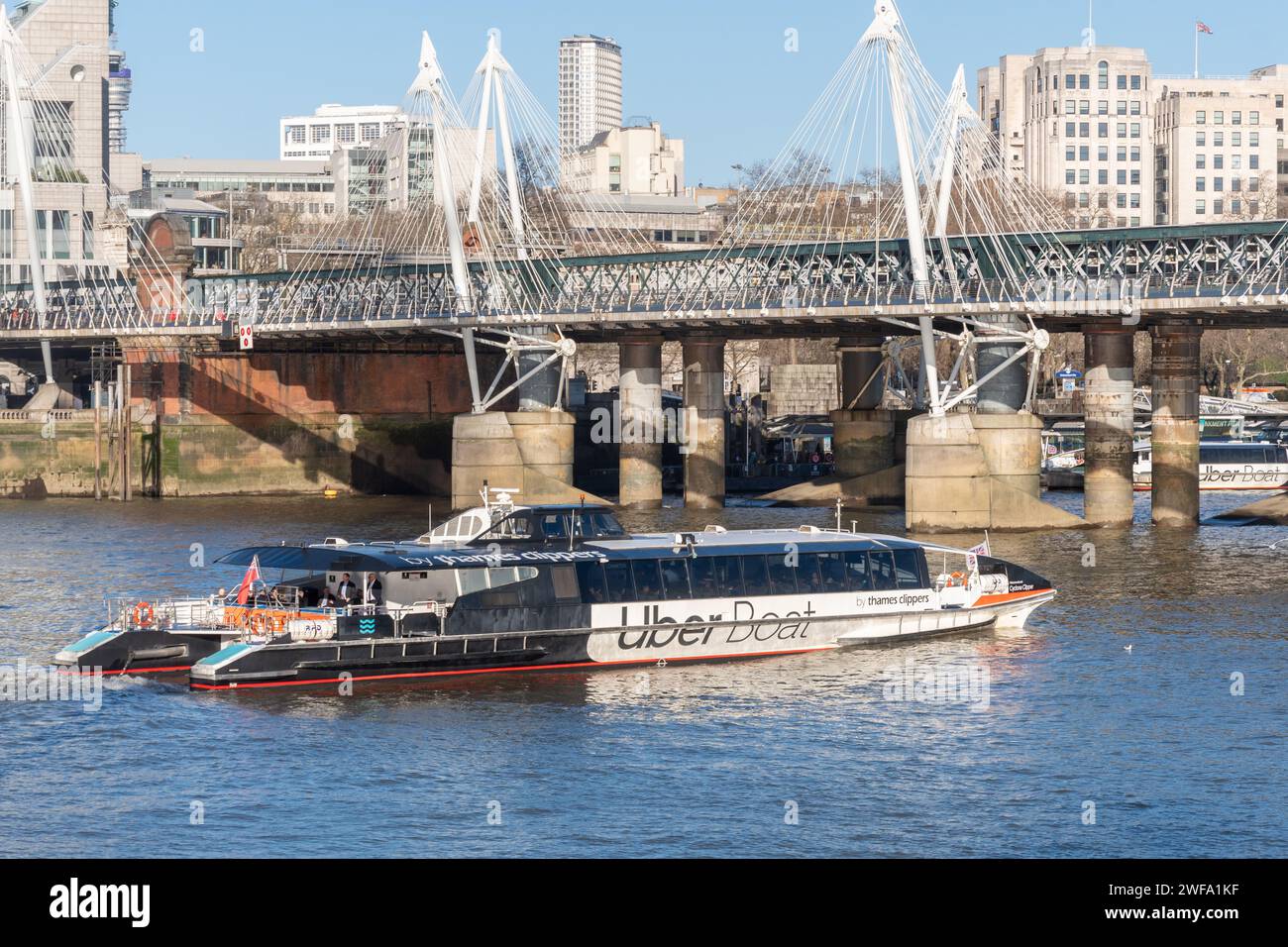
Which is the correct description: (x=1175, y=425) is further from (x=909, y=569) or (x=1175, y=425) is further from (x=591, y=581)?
(x=591, y=581)

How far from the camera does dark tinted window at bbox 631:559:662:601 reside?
158ft

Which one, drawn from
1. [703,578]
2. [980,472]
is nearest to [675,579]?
[703,578]

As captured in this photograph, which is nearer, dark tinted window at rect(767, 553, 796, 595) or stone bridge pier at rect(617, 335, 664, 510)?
dark tinted window at rect(767, 553, 796, 595)

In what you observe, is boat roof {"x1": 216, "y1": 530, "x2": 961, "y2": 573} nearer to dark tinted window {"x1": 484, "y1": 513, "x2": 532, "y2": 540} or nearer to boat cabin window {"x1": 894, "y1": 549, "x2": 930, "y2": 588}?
boat cabin window {"x1": 894, "y1": 549, "x2": 930, "y2": 588}

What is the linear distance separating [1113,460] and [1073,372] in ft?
253

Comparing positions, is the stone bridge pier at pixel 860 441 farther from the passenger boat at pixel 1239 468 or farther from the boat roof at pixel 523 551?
the boat roof at pixel 523 551

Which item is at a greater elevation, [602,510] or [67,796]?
[602,510]

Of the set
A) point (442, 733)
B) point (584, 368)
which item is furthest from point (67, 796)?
point (584, 368)

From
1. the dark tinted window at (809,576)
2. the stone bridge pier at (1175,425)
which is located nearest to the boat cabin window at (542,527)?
the dark tinted window at (809,576)

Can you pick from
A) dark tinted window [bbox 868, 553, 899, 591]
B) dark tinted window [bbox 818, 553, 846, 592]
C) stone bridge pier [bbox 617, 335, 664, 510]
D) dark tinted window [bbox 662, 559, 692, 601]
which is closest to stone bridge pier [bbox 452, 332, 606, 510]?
stone bridge pier [bbox 617, 335, 664, 510]

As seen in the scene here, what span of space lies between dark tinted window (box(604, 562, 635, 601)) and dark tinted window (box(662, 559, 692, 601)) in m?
0.97

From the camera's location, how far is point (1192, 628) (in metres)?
55.2
